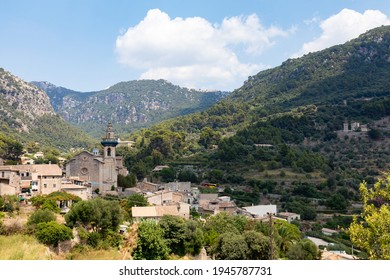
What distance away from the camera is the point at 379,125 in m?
67.2

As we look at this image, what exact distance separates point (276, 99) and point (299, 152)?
3935 cm

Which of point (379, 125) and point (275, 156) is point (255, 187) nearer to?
point (275, 156)

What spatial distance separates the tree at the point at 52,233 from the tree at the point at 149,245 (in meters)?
3.72

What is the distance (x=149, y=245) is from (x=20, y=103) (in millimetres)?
96747

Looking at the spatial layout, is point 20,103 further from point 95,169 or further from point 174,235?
point 174,235

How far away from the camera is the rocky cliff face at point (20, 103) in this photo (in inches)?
3612

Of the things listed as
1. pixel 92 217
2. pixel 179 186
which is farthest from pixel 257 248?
pixel 179 186

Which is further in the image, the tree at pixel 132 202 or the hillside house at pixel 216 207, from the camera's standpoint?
the hillside house at pixel 216 207

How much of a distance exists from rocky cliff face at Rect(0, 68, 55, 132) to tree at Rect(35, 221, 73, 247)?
7713 cm

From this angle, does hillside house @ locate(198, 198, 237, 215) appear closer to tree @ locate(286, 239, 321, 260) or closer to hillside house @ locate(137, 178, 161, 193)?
hillside house @ locate(137, 178, 161, 193)

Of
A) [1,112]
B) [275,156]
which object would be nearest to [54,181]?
[275,156]

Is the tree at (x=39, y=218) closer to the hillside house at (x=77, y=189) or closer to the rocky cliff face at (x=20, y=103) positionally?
the hillside house at (x=77, y=189)

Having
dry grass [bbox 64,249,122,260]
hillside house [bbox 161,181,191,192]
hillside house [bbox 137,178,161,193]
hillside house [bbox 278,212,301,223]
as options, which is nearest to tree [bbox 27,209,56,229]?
dry grass [bbox 64,249,122,260]

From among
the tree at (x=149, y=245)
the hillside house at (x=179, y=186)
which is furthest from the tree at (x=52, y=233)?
the hillside house at (x=179, y=186)
